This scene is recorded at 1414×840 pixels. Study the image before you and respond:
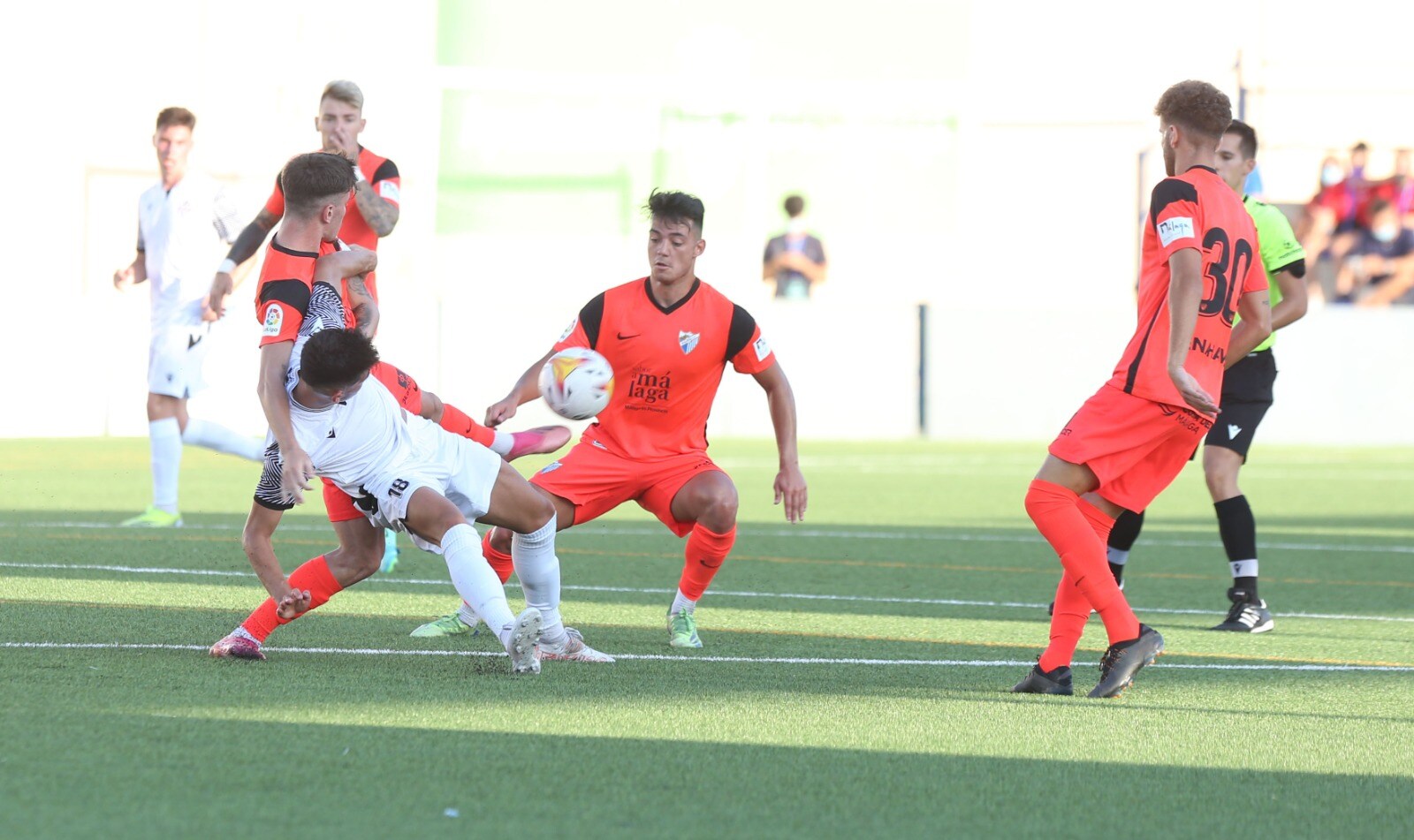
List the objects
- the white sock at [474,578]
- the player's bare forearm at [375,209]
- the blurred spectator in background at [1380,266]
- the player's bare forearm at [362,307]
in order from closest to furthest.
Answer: the white sock at [474,578]
the player's bare forearm at [362,307]
the player's bare forearm at [375,209]
the blurred spectator in background at [1380,266]

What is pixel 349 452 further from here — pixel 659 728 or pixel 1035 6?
pixel 1035 6

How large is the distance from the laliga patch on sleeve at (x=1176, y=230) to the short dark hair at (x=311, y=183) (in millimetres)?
2475

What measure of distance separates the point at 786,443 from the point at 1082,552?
1.28 meters

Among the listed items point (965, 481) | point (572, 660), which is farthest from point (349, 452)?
point (965, 481)

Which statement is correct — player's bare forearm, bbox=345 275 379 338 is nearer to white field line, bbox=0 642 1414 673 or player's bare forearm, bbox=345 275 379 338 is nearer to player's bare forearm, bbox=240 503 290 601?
player's bare forearm, bbox=240 503 290 601

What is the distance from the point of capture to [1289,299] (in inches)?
288

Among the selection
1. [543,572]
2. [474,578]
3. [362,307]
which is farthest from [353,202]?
[474,578]

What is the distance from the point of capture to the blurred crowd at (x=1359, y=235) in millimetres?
21734

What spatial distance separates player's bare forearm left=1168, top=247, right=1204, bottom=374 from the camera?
17.5 feet

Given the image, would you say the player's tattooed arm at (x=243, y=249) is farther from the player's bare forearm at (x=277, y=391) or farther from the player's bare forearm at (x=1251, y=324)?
the player's bare forearm at (x=1251, y=324)

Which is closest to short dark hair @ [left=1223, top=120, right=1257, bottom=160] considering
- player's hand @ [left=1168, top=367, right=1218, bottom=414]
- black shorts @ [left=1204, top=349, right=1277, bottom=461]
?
black shorts @ [left=1204, top=349, right=1277, bottom=461]

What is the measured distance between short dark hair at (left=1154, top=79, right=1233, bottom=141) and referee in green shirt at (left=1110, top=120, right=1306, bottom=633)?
71.7 inches

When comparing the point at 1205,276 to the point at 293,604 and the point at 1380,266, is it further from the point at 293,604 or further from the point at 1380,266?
the point at 1380,266

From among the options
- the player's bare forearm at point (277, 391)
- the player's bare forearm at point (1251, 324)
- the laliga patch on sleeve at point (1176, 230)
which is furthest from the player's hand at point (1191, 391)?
the player's bare forearm at point (277, 391)
